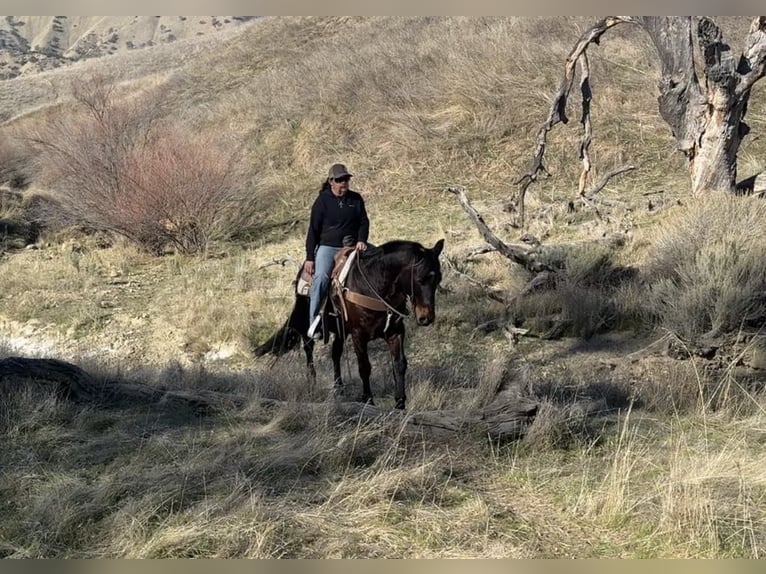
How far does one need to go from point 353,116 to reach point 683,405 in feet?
74.2

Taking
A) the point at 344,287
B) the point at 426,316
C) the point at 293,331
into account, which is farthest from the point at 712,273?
the point at 293,331

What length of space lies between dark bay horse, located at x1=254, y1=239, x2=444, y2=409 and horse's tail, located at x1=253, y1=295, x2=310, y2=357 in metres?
1.09

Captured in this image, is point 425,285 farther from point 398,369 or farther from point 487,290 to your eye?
point 487,290

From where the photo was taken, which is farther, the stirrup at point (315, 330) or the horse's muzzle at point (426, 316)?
the stirrup at point (315, 330)

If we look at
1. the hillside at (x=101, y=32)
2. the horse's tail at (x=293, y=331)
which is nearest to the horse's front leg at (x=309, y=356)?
the horse's tail at (x=293, y=331)

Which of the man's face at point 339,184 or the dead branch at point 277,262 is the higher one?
the man's face at point 339,184

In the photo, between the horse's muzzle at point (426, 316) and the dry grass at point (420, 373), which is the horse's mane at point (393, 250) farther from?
the dry grass at point (420, 373)

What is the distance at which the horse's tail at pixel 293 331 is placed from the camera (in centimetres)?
866

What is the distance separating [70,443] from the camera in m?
5.31

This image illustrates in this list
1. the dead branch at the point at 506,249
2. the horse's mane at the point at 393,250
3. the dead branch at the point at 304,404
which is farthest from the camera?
the dead branch at the point at 506,249

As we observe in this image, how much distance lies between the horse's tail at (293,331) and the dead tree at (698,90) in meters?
5.71

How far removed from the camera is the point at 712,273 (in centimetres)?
889

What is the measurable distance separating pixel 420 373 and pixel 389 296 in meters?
2.18

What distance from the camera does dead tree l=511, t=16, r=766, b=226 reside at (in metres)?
11.8
